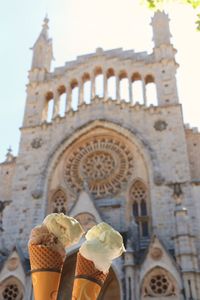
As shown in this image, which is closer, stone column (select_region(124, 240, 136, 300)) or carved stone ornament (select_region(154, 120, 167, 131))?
stone column (select_region(124, 240, 136, 300))

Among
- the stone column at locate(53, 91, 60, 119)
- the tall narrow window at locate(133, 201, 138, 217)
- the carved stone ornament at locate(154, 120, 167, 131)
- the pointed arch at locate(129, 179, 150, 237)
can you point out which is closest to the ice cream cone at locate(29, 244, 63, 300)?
the pointed arch at locate(129, 179, 150, 237)

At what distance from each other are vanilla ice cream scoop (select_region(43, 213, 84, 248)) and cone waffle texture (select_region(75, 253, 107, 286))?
0.74 feet

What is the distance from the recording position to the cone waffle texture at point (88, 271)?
9.41 ft

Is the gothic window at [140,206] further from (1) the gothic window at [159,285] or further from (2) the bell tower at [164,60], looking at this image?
(2) the bell tower at [164,60]

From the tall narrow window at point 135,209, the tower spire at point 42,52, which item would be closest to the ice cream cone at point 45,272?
the tall narrow window at point 135,209

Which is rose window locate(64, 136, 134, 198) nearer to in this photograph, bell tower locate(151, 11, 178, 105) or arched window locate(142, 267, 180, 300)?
bell tower locate(151, 11, 178, 105)

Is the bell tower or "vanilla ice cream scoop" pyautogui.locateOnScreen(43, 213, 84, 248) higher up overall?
the bell tower

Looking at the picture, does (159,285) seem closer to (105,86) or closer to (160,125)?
(160,125)

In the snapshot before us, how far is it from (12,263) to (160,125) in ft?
31.1

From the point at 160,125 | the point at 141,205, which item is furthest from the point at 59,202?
the point at 160,125

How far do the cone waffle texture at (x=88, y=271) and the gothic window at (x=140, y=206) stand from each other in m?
13.4

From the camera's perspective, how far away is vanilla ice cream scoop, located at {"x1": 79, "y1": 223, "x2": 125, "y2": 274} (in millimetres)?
2914

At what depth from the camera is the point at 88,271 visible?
2.87m

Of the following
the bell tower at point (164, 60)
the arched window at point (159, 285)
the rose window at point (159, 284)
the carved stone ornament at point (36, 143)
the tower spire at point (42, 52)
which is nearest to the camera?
the arched window at point (159, 285)
